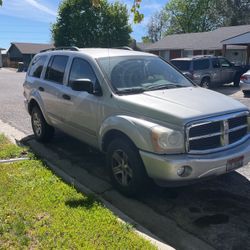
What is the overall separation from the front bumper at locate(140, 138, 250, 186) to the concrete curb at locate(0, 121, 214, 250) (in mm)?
459

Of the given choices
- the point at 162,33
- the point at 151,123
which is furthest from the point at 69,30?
the point at 151,123

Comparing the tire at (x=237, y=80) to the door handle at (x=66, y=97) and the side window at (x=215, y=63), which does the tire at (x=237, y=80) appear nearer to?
the side window at (x=215, y=63)

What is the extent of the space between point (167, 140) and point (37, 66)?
431 cm

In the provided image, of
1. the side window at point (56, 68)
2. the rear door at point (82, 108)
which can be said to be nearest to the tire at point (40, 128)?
the side window at point (56, 68)

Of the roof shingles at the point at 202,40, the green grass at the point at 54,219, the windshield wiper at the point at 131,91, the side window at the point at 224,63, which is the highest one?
the roof shingles at the point at 202,40

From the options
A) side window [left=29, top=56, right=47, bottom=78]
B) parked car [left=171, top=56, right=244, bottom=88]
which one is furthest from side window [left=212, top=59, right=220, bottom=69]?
side window [left=29, top=56, right=47, bottom=78]

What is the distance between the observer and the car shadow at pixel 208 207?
389 centimetres

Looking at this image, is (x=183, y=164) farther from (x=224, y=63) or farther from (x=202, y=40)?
(x=202, y=40)

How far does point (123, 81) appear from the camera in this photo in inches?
205

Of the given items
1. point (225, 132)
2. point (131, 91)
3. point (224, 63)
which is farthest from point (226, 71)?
point (225, 132)

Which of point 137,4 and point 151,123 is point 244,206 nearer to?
point 151,123

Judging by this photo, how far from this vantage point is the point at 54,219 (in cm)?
410

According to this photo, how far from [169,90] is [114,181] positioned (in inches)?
58.5

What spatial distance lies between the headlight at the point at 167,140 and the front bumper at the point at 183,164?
3.6 inches
